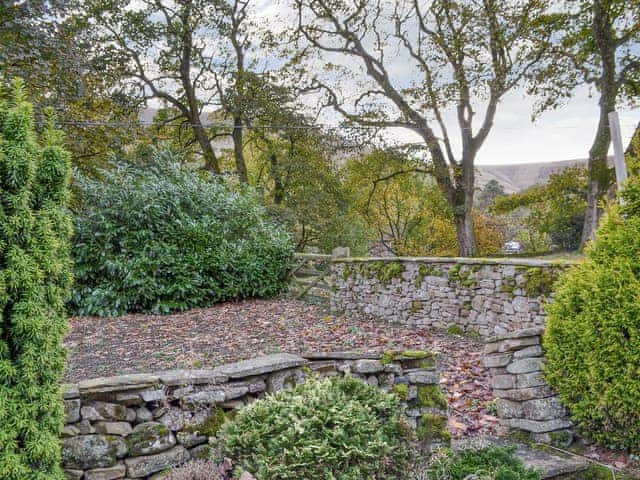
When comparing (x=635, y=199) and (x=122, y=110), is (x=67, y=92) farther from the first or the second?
(x=635, y=199)

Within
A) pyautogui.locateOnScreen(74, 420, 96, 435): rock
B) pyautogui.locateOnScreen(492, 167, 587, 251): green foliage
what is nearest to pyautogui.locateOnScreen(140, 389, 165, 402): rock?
pyautogui.locateOnScreen(74, 420, 96, 435): rock

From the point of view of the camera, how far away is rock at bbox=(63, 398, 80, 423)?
1.91 meters

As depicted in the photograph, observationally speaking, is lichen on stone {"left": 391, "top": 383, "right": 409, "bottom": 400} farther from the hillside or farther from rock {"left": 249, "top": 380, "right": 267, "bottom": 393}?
the hillside

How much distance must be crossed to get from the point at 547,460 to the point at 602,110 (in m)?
10.6

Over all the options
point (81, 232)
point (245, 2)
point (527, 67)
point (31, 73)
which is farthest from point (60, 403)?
point (245, 2)

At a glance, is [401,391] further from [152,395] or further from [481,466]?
[152,395]

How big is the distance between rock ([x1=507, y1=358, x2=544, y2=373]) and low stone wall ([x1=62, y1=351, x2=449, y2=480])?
0.59m

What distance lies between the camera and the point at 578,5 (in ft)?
35.1

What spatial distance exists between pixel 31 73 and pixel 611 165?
1261 centimetres

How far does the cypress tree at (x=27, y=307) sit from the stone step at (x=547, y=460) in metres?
1.95

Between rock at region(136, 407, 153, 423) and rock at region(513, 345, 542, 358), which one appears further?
rock at region(513, 345, 542, 358)

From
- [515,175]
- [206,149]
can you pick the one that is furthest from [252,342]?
[515,175]

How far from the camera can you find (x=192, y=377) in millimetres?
2154

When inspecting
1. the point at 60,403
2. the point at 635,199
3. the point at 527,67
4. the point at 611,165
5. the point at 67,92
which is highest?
the point at 527,67
